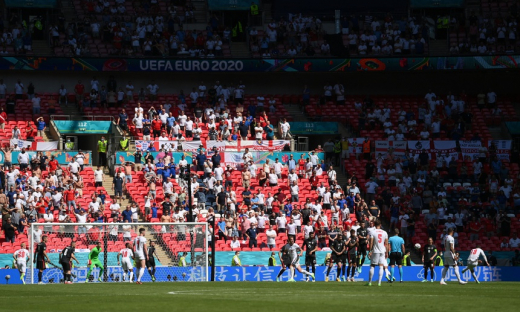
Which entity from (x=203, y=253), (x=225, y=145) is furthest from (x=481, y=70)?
(x=203, y=253)

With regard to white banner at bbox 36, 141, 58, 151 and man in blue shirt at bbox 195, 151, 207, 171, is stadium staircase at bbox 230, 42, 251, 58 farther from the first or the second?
white banner at bbox 36, 141, 58, 151

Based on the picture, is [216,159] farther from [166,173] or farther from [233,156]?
[166,173]

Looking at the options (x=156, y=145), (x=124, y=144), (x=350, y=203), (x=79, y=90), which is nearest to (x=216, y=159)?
(x=156, y=145)

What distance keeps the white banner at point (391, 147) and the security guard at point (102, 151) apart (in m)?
12.6

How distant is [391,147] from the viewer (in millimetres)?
42688

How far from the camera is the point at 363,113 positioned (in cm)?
4581

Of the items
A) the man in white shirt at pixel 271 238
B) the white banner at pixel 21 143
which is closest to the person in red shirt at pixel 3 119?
the white banner at pixel 21 143

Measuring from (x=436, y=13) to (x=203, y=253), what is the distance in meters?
26.1

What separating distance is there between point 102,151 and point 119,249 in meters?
12.8

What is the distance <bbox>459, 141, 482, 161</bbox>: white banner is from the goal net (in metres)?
17.1

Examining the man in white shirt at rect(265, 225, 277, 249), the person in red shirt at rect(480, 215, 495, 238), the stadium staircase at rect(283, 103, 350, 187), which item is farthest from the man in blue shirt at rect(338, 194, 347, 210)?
the person in red shirt at rect(480, 215, 495, 238)

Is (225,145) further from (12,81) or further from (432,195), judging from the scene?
(12,81)

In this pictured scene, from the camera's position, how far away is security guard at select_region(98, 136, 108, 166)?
40688 millimetres

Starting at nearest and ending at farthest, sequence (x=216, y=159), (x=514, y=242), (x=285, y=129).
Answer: (x=514, y=242) < (x=216, y=159) < (x=285, y=129)
